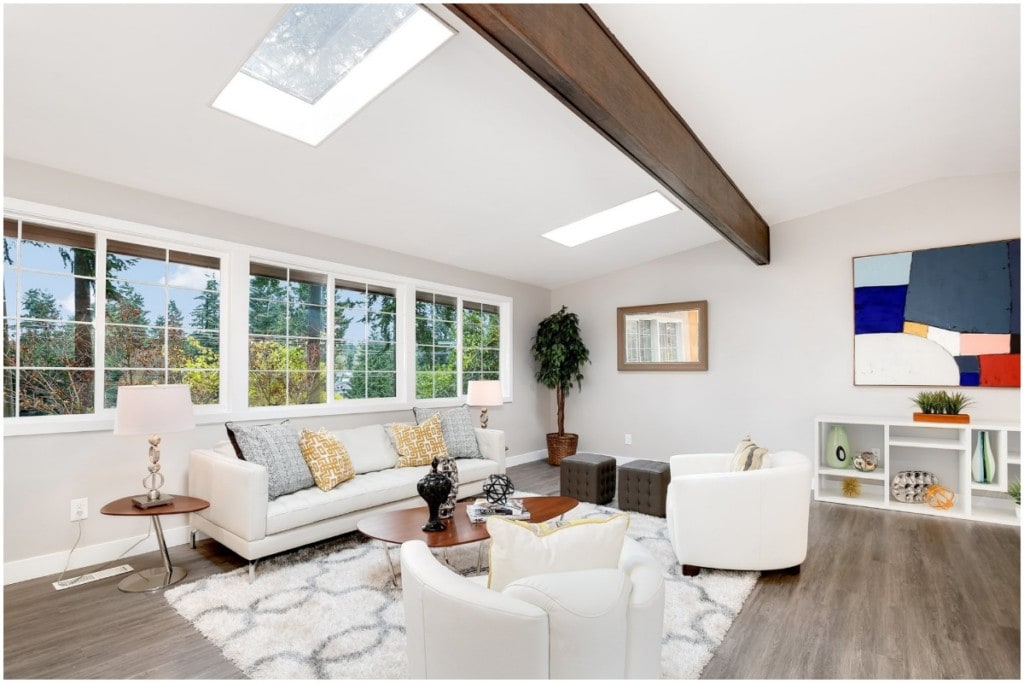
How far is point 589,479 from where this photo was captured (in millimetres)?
4602

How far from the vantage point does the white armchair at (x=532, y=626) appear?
1.28 meters

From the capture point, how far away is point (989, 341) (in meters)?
4.54

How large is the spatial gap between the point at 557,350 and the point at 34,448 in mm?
4844

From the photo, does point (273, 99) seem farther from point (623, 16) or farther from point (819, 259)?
point (819, 259)

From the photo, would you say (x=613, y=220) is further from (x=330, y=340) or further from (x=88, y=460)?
(x=88, y=460)

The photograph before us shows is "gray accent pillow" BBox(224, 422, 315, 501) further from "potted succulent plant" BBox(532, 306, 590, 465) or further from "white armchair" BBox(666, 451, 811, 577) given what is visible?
"potted succulent plant" BBox(532, 306, 590, 465)

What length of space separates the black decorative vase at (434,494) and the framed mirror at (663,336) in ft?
13.1

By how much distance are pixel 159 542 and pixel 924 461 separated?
607cm

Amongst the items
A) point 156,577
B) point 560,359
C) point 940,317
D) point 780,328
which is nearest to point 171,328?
point 156,577

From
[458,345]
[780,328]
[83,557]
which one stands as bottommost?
[83,557]

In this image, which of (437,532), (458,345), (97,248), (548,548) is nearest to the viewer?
(548,548)

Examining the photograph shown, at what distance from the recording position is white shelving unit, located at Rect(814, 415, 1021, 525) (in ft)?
14.1

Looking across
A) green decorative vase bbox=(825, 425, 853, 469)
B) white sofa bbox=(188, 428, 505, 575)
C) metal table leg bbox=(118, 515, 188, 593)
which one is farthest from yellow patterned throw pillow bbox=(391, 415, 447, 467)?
green decorative vase bbox=(825, 425, 853, 469)

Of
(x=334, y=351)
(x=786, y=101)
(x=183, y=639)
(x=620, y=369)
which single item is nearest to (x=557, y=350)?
(x=620, y=369)
